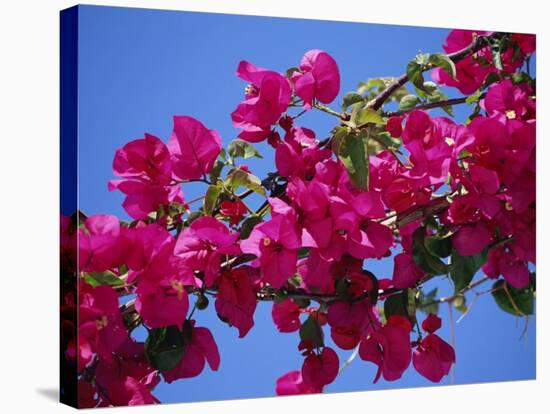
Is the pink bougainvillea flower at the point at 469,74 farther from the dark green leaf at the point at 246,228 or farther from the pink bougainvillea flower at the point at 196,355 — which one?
the pink bougainvillea flower at the point at 196,355

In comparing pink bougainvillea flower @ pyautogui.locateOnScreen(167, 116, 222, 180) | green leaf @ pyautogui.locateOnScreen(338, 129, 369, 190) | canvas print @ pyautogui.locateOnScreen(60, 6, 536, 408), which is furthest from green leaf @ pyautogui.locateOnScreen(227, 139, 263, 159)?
green leaf @ pyautogui.locateOnScreen(338, 129, 369, 190)

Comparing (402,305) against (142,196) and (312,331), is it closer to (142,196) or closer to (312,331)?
(312,331)

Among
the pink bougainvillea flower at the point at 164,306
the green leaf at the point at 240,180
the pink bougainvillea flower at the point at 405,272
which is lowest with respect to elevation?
the pink bougainvillea flower at the point at 164,306

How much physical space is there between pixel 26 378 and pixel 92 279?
44 cm

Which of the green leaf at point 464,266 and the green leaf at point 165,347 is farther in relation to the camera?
the green leaf at point 464,266

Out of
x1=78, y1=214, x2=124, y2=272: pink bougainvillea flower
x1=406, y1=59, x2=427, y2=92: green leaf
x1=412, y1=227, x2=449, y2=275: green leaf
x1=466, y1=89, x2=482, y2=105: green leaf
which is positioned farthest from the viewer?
x1=466, y1=89, x2=482, y2=105: green leaf

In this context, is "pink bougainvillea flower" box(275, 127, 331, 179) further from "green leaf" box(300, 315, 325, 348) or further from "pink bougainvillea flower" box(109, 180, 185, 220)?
"green leaf" box(300, 315, 325, 348)

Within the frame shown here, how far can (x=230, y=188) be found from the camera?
183 cm

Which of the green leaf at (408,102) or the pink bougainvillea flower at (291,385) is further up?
the green leaf at (408,102)

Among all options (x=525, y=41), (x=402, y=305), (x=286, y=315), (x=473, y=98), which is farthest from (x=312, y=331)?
(x=525, y=41)

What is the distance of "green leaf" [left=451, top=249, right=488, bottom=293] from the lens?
1.99 meters

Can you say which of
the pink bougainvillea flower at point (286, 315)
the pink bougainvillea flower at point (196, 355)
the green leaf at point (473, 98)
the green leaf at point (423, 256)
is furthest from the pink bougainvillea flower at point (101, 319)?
the green leaf at point (473, 98)

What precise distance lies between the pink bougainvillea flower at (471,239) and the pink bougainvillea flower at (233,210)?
0.43 meters

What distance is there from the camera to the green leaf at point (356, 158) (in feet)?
5.81
